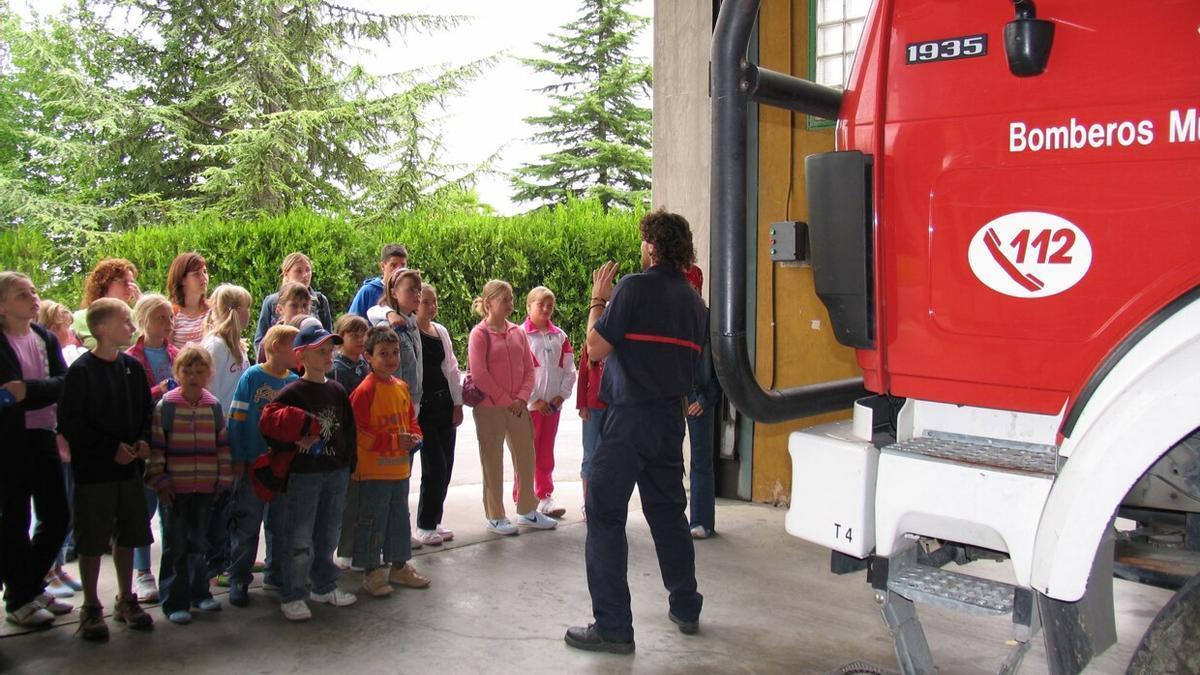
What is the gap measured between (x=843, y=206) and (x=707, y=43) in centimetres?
541

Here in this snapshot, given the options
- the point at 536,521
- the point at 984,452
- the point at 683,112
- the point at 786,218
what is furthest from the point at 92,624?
the point at 683,112

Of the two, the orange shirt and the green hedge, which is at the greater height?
the green hedge

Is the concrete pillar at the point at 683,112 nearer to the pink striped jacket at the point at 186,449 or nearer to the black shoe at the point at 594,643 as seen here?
the black shoe at the point at 594,643

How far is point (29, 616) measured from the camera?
495cm

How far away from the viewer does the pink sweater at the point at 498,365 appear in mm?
6930

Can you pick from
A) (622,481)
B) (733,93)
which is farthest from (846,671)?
(733,93)

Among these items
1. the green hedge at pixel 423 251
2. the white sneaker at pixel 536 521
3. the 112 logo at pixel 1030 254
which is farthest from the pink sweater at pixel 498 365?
the green hedge at pixel 423 251

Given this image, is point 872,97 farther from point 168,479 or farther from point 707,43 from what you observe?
point 707,43

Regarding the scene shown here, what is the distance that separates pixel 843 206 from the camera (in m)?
3.01

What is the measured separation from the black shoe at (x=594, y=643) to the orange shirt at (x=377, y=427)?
1403mm

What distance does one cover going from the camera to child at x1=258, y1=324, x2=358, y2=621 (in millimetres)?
5121

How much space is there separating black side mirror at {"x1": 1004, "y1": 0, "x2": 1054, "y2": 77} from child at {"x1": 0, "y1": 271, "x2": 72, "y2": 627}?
13.9 feet

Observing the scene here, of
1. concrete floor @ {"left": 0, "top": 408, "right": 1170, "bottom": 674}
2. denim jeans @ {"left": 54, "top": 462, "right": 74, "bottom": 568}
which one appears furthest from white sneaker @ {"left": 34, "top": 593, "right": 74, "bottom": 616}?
denim jeans @ {"left": 54, "top": 462, "right": 74, "bottom": 568}

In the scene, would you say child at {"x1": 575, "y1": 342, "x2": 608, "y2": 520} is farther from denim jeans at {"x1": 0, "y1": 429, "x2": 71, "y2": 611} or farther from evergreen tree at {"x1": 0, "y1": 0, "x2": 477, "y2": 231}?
evergreen tree at {"x1": 0, "y1": 0, "x2": 477, "y2": 231}
